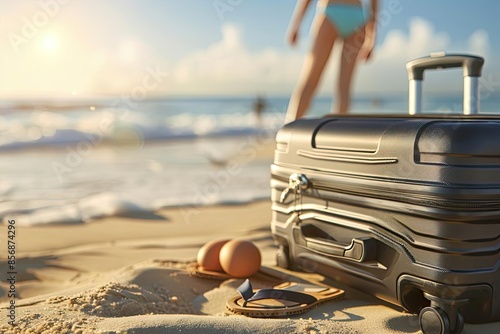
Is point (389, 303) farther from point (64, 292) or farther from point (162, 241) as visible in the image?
point (162, 241)

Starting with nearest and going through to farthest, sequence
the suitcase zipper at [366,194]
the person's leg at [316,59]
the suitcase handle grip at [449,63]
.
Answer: the suitcase zipper at [366,194] → the suitcase handle grip at [449,63] → the person's leg at [316,59]

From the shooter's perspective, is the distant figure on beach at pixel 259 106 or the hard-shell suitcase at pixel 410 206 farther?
the distant figure on beach at pixel 259 106

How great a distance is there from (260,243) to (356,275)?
1.57 meters

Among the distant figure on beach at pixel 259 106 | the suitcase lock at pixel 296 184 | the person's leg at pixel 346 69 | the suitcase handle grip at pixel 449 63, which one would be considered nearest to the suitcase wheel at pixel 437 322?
the suitcase lock at pixel 296 184

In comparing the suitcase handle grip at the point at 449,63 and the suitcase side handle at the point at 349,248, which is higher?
the suitcase handle grip at the point at 449,63

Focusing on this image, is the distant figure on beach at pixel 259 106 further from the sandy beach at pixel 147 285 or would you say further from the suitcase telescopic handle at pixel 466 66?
the suitcase telescopic handle at pixel 466 66

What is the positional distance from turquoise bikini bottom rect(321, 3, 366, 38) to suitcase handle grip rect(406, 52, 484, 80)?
76.4 inches

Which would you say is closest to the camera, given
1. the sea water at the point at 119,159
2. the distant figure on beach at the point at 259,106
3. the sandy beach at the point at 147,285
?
the sandy beach at the point at 147,285

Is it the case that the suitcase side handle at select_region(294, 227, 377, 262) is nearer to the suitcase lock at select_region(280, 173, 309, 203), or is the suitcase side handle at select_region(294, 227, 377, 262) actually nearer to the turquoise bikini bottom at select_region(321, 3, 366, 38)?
the suitcase lock at select_region(280, 173, 309, 203)

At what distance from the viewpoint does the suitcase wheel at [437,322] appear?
6.66ft

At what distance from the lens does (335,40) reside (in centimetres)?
480

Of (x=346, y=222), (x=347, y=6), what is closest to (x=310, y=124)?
(x=346, y=222)

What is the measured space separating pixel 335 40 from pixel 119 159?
17.2 feet

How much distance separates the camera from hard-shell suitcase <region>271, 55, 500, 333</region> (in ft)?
6.49
